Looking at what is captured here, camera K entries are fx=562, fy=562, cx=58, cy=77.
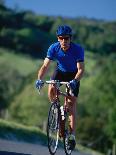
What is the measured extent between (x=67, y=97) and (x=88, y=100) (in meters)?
98.9

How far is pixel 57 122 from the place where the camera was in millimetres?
10258

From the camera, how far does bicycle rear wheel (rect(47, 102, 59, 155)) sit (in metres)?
10.1

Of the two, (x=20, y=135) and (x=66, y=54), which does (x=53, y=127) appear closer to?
(x=66, y=54)

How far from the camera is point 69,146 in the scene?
35.0ft

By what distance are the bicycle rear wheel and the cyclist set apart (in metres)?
0.19

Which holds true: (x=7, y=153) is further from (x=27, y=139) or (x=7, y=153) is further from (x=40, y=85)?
(x=27, y=139)

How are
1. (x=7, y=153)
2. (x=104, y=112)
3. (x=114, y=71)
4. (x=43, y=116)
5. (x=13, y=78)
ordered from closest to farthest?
(x=7, y=153) < (x=43, y=116) < (x=104, y=112) < (x=114, y=71) < (x=13, y=78)

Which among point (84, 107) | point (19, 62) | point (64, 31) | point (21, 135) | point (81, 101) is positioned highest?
point (19, 62)

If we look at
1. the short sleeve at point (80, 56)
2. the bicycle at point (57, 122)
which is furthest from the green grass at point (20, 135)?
the short sleeve at point (80, 56)

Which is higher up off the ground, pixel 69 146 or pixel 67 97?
pixel 67 97

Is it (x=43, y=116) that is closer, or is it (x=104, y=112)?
(x=43, y=116)

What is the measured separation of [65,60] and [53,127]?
4.06 feet

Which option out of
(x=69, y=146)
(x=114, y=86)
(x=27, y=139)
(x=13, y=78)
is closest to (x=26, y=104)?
(x=114, y=86)

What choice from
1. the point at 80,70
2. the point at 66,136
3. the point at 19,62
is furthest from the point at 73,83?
the point at 19,62
